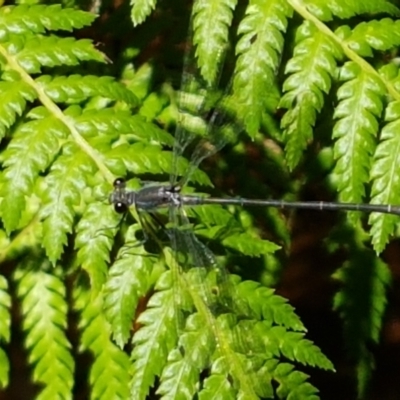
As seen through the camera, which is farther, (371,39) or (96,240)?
(371,39)

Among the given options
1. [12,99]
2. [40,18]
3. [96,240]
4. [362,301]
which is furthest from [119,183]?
[362,301]

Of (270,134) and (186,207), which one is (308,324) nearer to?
(270,134)

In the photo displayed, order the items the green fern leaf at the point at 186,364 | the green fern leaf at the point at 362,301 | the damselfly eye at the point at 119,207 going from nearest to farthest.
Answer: the green fern leaf at the point at 186,364 < the damselfly eye at the point at 119,207 < the green fern leaf at the point at 362,301

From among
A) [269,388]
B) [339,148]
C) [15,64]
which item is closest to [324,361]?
[269,388]

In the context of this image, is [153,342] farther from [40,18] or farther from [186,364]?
[40,18]

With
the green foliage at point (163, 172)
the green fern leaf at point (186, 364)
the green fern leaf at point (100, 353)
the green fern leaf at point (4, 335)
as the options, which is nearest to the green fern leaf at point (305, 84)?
the green foliage at point (163, 172)

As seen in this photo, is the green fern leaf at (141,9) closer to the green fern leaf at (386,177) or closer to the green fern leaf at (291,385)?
the green fern leaf at (386,177)

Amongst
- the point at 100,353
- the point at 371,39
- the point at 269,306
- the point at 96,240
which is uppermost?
the point at 371,39
